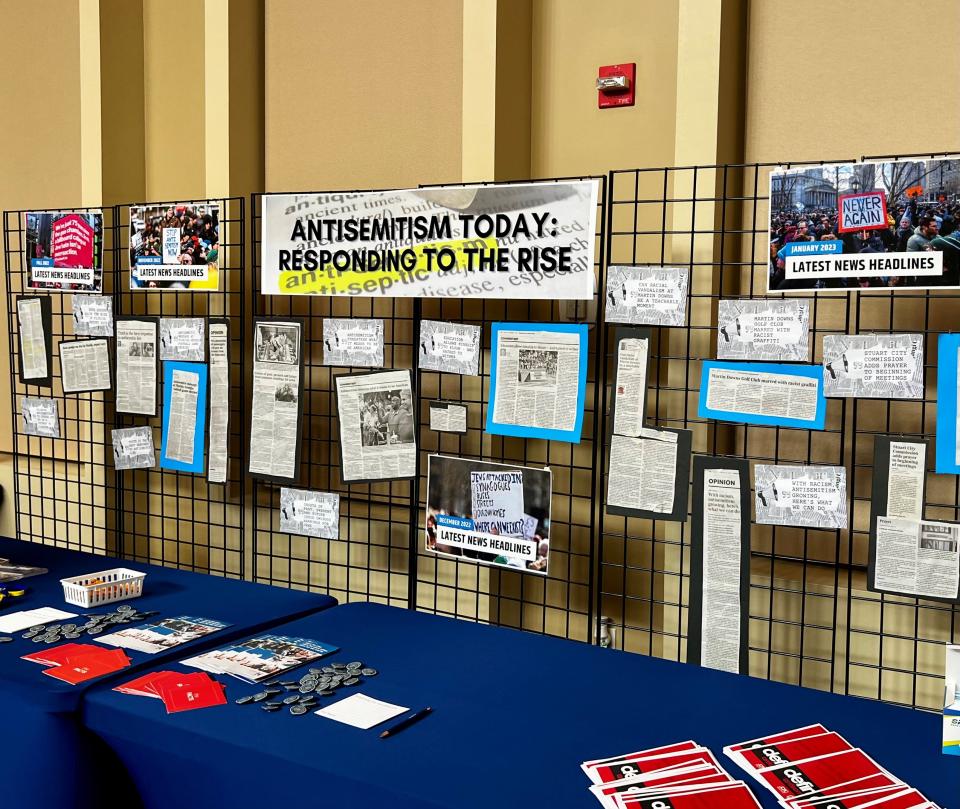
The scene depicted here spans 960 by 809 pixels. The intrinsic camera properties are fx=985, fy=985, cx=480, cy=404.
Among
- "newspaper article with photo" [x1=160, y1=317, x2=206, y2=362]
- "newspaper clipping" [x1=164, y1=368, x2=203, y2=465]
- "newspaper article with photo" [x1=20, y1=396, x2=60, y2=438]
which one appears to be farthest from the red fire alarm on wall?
"newspaper article with photo" [x1=20, y1=396, x2=60, y2=438]

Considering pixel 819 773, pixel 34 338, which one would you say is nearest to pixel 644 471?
pixel 819 773

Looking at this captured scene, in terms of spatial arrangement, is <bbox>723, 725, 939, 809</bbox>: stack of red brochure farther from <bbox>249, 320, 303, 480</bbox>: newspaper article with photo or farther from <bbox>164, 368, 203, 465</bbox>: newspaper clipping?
<bbox>164, 368, 203, 465</bbox>: newspaper clipping

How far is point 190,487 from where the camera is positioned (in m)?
4.33

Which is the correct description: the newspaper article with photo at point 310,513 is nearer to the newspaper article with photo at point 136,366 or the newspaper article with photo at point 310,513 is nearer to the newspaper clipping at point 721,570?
the newspaper article with photo at point 136,366

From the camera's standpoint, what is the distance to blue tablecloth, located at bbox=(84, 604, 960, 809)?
60.3 inches

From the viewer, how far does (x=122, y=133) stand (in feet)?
14.3

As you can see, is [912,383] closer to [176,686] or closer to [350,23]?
[176,686]

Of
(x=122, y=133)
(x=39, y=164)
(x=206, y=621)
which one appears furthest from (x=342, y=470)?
(x=39, y=164)

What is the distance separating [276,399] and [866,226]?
190 cm

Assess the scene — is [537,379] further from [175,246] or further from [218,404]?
[175,246]

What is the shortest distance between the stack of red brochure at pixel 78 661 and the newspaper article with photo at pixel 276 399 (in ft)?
4.09

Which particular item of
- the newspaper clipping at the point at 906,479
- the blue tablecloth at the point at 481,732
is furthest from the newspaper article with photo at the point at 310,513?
the newspaper clipping at the point at 906,479

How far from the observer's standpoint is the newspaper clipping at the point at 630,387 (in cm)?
274

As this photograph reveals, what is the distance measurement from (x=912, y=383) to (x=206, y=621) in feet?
5.87
